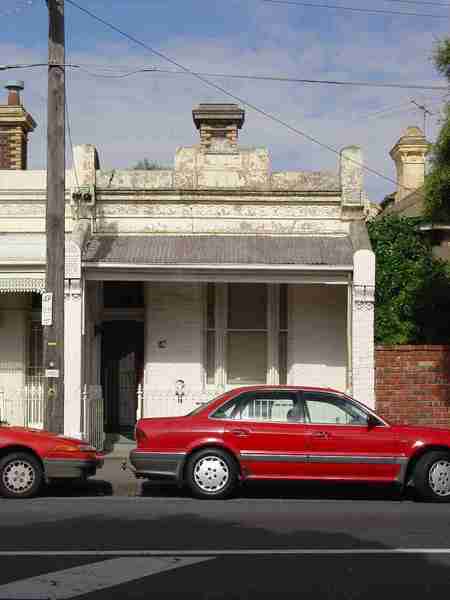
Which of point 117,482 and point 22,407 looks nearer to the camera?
point 117,482

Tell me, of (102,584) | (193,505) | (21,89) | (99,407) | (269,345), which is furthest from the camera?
(21,89)

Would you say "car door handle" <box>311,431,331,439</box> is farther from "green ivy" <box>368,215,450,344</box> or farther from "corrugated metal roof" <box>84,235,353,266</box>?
"green ivy" <box>368,215,450,344</box>

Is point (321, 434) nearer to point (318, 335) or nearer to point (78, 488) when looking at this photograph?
point (78, 488)

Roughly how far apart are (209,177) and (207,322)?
263cm

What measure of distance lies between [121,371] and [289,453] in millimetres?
7426

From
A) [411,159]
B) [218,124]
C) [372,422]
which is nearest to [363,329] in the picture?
[372,422]

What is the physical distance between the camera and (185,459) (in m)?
11.5

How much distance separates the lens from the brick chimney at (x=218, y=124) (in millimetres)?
17531

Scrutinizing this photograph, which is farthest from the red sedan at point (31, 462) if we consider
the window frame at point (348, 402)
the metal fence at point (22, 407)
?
the metal fence at point (22, 407)

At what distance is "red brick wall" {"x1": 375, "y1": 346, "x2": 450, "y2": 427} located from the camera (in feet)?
51.8

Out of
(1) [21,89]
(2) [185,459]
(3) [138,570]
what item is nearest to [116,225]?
(1) [21,89]

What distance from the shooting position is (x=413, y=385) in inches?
623

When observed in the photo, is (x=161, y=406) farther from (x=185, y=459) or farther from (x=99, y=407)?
(x=185, y=459)

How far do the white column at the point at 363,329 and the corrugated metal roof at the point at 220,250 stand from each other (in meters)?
0.27
